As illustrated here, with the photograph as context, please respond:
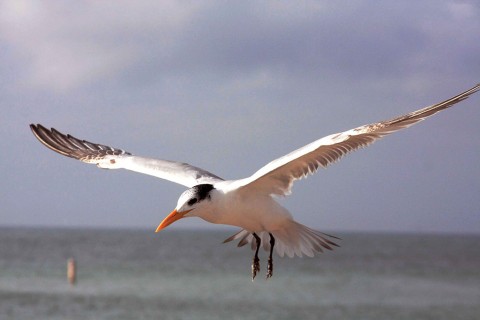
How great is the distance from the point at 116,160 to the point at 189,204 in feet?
8.05

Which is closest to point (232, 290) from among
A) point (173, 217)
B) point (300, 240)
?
point (300, 240)

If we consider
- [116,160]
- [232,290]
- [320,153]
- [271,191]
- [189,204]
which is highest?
[232,290]

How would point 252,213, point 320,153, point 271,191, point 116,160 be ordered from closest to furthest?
point 252,213 < point 320,153 < point 271,191 < point 116,160

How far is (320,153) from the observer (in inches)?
271

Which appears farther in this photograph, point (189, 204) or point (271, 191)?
point (271, 191)

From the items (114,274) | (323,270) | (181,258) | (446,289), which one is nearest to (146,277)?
(114,274)

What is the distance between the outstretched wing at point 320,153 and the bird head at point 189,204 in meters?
0.24

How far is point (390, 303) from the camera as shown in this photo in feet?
105

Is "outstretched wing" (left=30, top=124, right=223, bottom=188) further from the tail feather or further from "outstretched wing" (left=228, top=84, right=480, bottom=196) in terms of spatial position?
the tail feather

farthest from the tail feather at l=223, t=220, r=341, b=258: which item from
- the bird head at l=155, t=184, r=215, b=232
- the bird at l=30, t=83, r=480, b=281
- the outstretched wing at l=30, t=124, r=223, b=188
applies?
the bird head at l=155, t=184, r=215, b=232

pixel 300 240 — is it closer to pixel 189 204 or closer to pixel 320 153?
pixel 320 153

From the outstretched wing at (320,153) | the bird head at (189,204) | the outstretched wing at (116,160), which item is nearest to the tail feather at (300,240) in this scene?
the outstretched wing at (320,153)

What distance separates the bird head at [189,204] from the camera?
6.48 m

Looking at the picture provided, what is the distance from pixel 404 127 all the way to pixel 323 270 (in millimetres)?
39571
